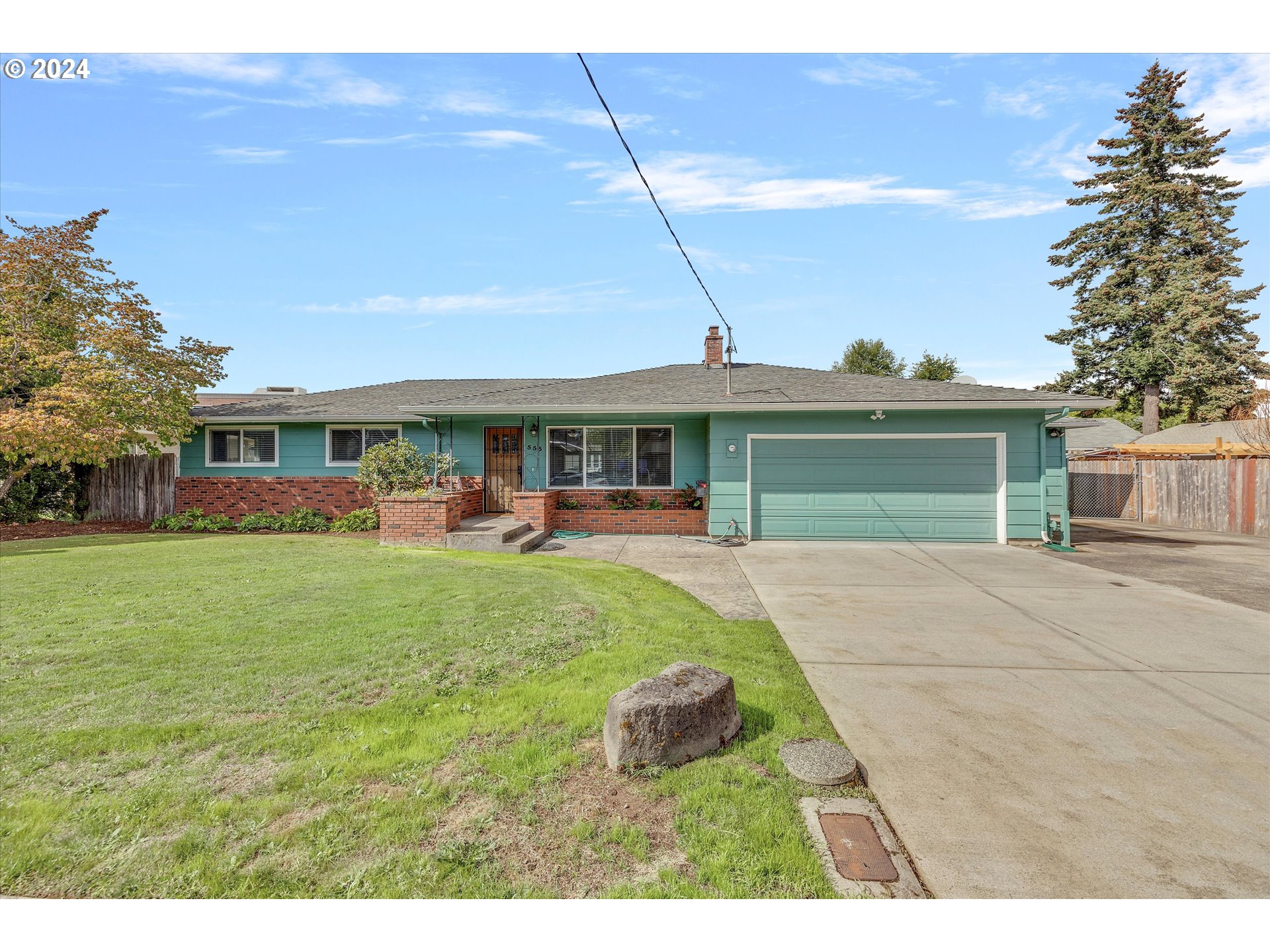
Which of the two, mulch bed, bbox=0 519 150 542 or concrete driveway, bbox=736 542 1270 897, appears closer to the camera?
concrete driveway, bbox=736 542 1270 897

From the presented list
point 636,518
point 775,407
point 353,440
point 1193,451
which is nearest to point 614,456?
point 636,518

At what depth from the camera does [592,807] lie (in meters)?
2.24

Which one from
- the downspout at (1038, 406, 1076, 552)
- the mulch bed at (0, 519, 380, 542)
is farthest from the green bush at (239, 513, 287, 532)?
the downspout at (1038, 406, 1076, 552)

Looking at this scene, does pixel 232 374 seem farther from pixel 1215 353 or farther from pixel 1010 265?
pixel 1215 353

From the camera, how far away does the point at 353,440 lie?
12633 millimetres

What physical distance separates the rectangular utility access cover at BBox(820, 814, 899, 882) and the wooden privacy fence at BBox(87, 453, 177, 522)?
586 inches

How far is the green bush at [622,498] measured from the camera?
11.8 meters

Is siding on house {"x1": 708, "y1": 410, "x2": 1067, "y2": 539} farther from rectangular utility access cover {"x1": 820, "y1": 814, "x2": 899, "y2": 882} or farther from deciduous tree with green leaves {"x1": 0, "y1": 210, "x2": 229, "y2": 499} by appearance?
deciduous tree with green leaves {"x1": 0, "y1": 210, "x2": 229, "y2": 499}

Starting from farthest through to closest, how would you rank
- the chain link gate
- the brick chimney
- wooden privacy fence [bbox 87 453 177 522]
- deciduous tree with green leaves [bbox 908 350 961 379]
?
deciduous tree with green leaves [bbox 908 350 961 379]
the chain link gate
the brick chimney
wooden privacy fence [bbox 87 453 177 522]

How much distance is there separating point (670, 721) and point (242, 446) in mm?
13703

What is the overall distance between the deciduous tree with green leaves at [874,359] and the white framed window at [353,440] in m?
28.2

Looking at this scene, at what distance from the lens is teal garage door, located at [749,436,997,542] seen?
10.5 m

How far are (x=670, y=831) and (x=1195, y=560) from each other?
11019 mm

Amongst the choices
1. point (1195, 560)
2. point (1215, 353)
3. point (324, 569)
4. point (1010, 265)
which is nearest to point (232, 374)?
point (324, 569)
